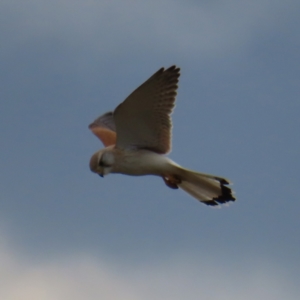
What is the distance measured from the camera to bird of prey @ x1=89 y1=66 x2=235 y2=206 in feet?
25.5

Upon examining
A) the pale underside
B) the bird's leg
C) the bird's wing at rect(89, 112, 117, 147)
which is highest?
the bird's wing at rect(89, 112, 117, 147)

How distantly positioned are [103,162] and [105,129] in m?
2.13

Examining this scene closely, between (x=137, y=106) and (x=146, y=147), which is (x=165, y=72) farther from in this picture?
(x=146, y=147)

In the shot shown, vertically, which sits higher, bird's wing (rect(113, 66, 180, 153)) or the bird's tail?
bird's wing (rect(113, 66, 180, 153))

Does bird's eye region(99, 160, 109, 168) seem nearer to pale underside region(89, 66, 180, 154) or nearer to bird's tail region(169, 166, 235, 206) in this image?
pale underside region(89, 66, 180, 154)

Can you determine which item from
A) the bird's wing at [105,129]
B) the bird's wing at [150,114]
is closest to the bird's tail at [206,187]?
the bird's wing at [150,114]

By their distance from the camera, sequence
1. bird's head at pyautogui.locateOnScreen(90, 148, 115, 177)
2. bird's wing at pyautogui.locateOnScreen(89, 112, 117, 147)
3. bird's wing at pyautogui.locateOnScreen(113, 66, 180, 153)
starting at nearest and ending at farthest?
bird's wing at pyautogui.locateOnScreen(113, 66, 180, 153) → bird's head at pyautogui.locateOnScreen(90, 148, 115, 177) → bird's wing at pyautogui.locateOnScreen(89, 112, 117, 147)

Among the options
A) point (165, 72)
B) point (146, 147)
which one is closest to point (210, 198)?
point (146, 147)

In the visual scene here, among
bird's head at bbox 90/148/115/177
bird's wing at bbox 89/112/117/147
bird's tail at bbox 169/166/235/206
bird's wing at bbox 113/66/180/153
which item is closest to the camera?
bird's wing at bbox 113/66/180/153

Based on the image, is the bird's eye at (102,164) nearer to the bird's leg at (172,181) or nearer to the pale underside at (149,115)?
the pale underside at (149,115)

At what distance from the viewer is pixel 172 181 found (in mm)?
8398

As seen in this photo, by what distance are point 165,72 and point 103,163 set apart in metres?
1.26

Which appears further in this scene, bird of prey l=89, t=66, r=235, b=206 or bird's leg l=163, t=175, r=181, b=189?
bird's leg l=163, t=175, r=181, b=189

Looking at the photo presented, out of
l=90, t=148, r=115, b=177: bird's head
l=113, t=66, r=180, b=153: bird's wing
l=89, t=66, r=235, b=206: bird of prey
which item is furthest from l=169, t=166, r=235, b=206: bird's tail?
l=90, t=148, r=115, b=177: bird's head
